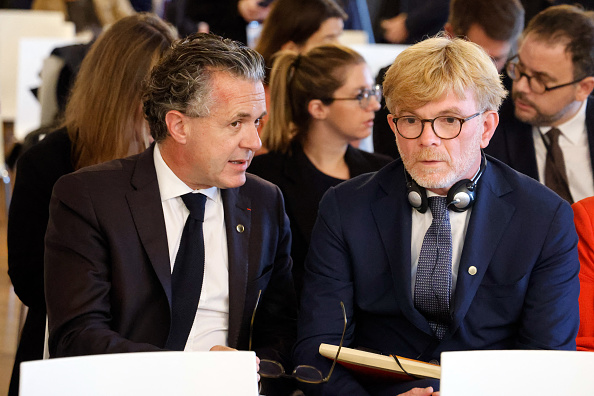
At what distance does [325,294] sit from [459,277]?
0.37 metres

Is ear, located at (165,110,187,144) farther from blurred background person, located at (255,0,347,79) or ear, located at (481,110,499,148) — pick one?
blurred background person, located at (255,0,347,79)

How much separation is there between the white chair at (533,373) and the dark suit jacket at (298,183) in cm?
130

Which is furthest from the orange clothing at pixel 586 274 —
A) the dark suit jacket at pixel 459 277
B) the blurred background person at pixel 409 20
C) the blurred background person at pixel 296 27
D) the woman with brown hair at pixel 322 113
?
the blurred background person at pixel 409 20

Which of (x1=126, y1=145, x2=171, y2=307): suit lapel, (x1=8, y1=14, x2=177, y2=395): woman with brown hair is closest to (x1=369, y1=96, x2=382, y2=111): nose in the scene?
(x1=8, y1=14, x2=177, y2=395): woman with brown hair

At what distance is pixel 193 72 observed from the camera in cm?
204

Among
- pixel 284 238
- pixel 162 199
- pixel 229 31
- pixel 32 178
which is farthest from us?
pixel 229 31

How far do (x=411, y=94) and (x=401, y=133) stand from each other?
0.11m

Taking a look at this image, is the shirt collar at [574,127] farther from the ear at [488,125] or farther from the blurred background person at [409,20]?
the blurred background person at [409,20]

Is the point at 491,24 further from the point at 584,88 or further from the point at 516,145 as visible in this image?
the point at 516,145

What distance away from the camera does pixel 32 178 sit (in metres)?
2.44

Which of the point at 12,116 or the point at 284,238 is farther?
the point at 12,116

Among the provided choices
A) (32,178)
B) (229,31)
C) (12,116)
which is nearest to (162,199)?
(32,178)

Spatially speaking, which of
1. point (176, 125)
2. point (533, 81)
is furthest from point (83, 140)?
point (533, 81)

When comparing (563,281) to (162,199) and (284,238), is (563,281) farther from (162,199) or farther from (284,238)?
(162,199)
